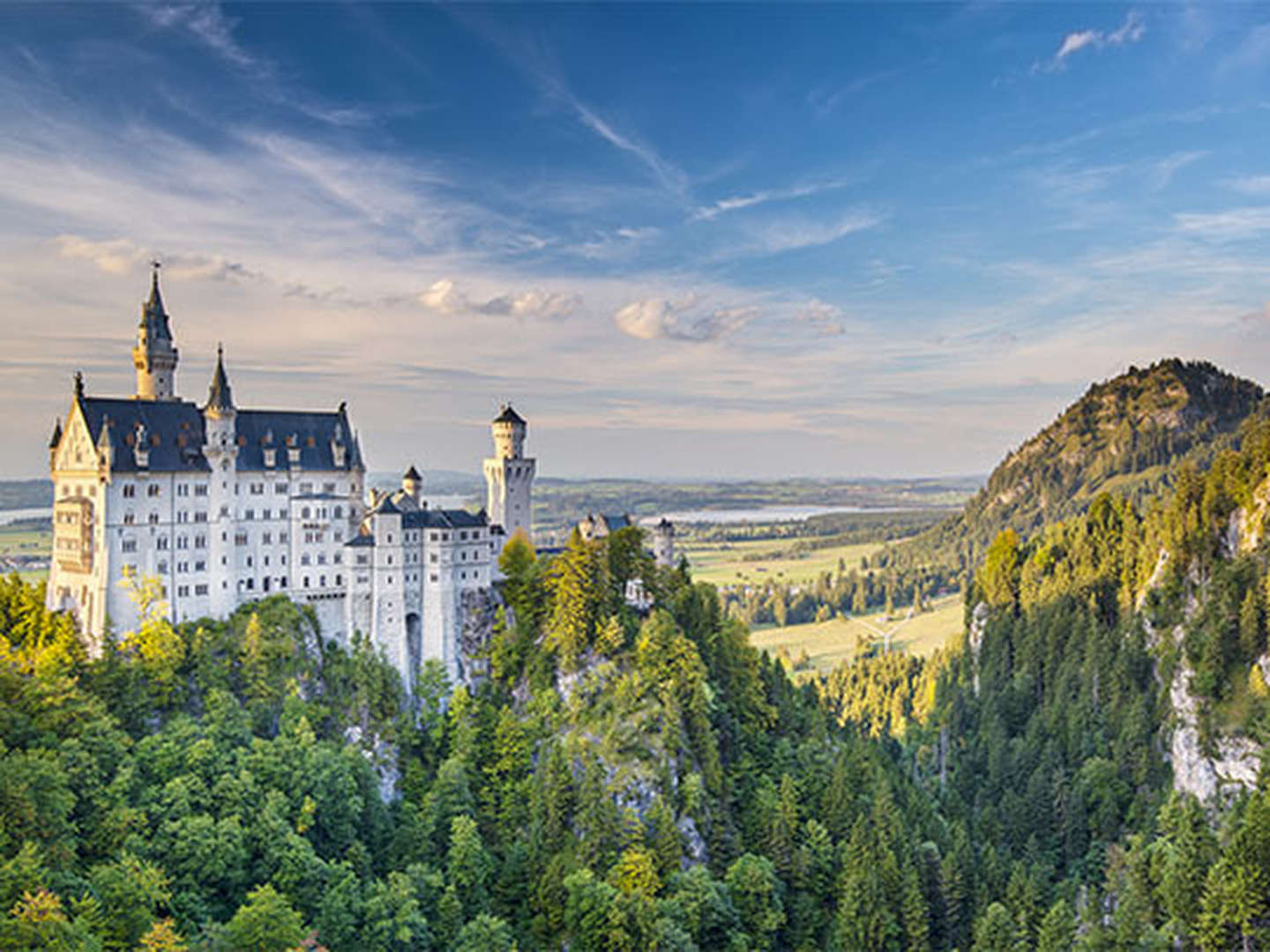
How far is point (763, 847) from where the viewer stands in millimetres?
84312

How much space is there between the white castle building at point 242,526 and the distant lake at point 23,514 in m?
61.9

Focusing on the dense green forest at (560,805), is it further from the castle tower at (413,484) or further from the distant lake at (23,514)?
the distant lake at (23,514)

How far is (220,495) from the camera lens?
84500 mm

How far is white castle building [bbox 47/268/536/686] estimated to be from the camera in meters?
79.2

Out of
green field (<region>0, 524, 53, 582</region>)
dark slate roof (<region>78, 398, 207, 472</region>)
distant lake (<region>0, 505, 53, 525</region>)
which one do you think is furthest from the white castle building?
distant lake (<region>0, 505, 53, 525</region>)

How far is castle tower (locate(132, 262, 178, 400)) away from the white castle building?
4.7 inches

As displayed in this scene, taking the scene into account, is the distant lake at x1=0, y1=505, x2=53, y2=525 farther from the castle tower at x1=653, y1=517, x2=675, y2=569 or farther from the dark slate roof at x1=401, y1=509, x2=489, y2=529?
the castle tower at x1=653, y1=517, x2=675, y2=569

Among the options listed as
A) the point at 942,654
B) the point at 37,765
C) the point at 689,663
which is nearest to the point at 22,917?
the point at 37,765

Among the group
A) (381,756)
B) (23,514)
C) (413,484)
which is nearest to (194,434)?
(413,484)

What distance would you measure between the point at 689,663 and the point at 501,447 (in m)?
30.2

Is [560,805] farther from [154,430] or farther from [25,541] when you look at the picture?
[25,541]

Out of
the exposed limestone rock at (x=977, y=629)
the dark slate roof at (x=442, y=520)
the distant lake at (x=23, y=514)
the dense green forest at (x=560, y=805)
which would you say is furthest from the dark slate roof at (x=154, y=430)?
the exposed limestone rock at (x=977, y=629)

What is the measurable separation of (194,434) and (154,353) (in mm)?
9342

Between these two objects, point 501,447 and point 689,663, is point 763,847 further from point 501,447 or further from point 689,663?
point 501,447
